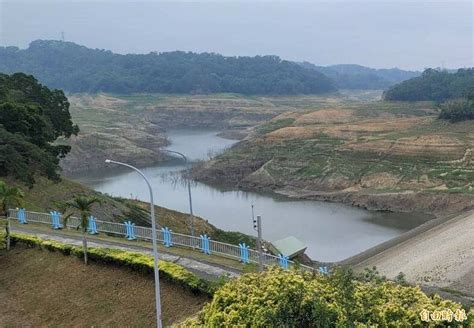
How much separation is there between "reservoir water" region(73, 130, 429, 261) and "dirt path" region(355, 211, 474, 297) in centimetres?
601

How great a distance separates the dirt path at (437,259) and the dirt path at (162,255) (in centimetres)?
1623

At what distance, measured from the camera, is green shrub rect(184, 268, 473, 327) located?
1252 centimetres

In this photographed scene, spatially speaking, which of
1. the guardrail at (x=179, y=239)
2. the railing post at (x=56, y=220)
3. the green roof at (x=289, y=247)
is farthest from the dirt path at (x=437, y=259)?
the railing post at (x=56, y=220)

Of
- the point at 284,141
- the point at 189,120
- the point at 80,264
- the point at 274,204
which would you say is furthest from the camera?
the point at 189,120

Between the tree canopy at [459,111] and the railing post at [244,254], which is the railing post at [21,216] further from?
the tree canopy at [459,111]

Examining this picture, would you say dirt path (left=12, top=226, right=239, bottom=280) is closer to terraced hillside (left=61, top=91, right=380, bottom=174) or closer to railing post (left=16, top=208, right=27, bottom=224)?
railing post (left=16, top=208, right=27, bottom=224)

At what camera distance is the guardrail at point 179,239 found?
2742 centimetres

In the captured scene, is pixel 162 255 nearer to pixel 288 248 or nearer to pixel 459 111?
pixel 288 248

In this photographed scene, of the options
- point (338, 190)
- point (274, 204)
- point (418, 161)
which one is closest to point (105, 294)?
point (274, 204)

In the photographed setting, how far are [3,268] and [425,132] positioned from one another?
81561mm

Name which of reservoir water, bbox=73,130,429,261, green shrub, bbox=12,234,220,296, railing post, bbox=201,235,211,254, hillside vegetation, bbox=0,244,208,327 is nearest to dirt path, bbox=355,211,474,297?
reservoir water, bbox=73,130,429,261

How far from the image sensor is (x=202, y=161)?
343ft

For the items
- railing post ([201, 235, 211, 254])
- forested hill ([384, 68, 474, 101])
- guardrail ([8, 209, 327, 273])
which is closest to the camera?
guardrail ([8, 209, 327, 273])

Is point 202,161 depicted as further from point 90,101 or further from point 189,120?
point 90,101
